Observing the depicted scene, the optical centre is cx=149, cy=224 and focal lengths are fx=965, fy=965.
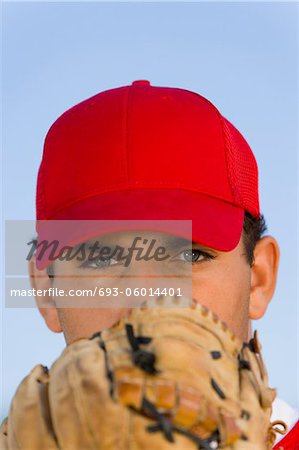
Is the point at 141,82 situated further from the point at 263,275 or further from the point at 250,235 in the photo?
the point at 263,275

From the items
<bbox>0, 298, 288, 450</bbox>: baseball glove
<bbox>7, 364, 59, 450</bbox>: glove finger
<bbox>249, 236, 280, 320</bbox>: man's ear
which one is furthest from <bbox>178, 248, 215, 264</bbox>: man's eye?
<bbox>7, 364, 59, 450</bbox>: glove finger

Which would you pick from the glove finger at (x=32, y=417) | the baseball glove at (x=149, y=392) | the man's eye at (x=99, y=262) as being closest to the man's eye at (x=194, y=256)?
the man's eye at (x=99, y=262)

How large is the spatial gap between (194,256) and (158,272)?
18 centimetres

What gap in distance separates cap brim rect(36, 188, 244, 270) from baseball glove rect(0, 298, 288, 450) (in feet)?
2.48

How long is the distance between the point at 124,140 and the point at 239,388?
1.16 metres

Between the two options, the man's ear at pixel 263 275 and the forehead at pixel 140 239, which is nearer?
the forehead at pixel 140 239

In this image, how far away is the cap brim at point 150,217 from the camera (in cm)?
287

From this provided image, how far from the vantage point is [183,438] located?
1896 mm

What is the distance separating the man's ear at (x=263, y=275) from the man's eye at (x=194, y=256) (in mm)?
373

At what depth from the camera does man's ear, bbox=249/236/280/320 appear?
3.26 m

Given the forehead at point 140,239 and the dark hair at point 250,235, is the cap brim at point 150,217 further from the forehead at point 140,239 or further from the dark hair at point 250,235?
the dark hair at point 250,235

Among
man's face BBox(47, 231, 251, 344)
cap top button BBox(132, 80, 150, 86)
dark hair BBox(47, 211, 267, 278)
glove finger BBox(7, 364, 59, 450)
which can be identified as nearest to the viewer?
glove finger BBox(7, 364, 59, 450)

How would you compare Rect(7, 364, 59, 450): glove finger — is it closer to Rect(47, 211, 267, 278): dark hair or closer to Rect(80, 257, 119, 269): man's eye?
Rect(80, 257, 119, 269): man's eye

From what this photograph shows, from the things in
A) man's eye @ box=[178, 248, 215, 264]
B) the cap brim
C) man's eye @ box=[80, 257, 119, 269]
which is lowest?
man's eye @ box=[80, 257, 119, 269]
